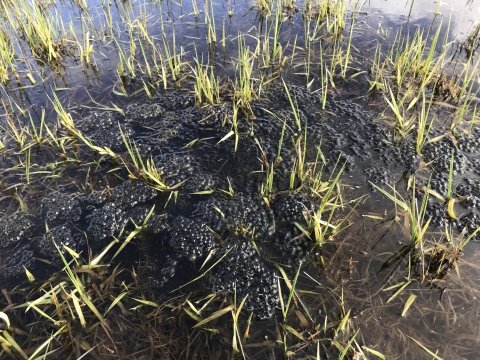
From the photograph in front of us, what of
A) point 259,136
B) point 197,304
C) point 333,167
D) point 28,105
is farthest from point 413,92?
point 28,105

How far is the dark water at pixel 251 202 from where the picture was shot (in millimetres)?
1621

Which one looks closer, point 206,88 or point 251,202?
point 251,202

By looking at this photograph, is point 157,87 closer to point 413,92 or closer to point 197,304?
point 197,304

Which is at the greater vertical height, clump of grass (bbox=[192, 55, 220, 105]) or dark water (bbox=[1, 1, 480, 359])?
clump of grass (bbox=[192, 55, 220, 105])

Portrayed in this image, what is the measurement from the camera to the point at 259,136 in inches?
102

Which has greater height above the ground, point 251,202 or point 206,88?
point 206,88

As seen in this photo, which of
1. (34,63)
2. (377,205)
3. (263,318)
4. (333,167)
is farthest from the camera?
(34,63)

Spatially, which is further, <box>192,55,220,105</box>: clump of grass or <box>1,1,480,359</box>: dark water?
<box>192,55,220,105</box>: clump of grass

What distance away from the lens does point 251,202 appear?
6.96 ft

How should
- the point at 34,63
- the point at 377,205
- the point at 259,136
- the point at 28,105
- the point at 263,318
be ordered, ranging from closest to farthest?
1. the point at 263,318
2. the point at 377,205
3. the point at 259,136
4. the point at 28,105
5. the point at 34,63

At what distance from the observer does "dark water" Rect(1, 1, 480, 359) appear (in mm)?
1621

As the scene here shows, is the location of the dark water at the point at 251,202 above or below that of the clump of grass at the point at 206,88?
below

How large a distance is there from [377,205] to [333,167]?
42cm

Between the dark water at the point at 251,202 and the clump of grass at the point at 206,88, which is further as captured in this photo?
the clump of grass at the point at 206,88
